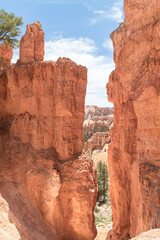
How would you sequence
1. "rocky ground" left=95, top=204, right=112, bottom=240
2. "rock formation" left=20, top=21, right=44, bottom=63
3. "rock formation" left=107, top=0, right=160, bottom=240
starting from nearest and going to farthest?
"rock formation" left=107, top=0, right=160, bottom=240
"rock formation" left=20, top=21, right=44, bottom=63
"rocky ground" left=95, top=204, right=112, bottom=240

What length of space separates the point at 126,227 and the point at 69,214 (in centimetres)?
331

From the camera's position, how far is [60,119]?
1170 cm

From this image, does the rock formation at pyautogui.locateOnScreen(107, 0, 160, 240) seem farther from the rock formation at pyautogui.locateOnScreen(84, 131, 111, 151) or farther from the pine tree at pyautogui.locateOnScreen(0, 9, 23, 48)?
the rock formation at pyautogui.locateOnScreen(84, 131, 111, 151)

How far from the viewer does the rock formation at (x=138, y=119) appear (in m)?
6.70

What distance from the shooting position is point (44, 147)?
11891mm

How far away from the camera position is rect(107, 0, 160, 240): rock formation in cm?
670

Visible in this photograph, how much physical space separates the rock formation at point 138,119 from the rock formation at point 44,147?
6.64ft

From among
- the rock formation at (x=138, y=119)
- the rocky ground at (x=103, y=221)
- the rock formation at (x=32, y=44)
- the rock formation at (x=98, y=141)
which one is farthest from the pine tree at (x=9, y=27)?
the rock formation at (x=98, y=141)

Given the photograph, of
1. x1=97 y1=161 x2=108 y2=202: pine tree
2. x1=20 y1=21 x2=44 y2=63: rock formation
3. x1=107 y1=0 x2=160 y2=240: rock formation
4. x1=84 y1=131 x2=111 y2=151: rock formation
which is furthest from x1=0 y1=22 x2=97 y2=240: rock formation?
x1=84 y1=131 x2=111 y2=151: rock formation

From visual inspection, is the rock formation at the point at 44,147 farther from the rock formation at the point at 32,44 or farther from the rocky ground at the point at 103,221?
the rocky ground at the point at 103,221

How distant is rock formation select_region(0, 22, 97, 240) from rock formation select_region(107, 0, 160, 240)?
6.64 ft

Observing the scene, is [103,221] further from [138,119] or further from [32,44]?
[32,44]

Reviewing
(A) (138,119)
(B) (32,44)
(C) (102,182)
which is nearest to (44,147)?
(A) (138,119)

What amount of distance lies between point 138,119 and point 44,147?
656 centimetres
